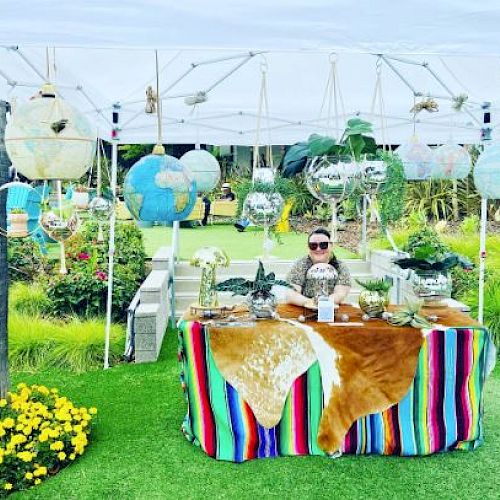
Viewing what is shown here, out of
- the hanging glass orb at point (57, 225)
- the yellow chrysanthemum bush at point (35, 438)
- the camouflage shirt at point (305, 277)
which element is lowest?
the yellow chrysanthemum bush at point (35, 438)

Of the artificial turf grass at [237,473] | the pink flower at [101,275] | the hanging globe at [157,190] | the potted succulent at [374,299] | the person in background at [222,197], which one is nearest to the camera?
the artificial turf grass at [237,473]

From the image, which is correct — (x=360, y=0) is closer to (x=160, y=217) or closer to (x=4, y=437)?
(x=160, y=217)

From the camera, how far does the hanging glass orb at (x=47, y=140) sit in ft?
9.99

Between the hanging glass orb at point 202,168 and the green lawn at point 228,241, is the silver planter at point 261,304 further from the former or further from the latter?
the green lawn at point 228,241

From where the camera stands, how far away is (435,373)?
4.00 m

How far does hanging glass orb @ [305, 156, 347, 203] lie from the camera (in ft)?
13.4

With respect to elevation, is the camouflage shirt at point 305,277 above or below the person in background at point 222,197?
below

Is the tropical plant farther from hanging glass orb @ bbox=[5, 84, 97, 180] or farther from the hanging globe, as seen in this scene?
hanging glass orb @ bbox=[5, 84, 97, 180]

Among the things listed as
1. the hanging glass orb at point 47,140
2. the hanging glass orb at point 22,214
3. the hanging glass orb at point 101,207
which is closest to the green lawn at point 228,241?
the hanging glass orb at point 22,214

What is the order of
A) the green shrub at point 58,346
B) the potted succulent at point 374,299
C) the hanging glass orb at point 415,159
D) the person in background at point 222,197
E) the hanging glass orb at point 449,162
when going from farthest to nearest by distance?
the person in background at point 222,197 → the hanging glass orb at point 449,162 → the hanging glass orb at point 415,159 → the green shrub at point 58,346 → the potted succulent at point 374,299

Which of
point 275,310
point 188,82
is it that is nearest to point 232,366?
point 275,310

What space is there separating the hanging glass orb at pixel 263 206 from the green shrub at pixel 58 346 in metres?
2.51

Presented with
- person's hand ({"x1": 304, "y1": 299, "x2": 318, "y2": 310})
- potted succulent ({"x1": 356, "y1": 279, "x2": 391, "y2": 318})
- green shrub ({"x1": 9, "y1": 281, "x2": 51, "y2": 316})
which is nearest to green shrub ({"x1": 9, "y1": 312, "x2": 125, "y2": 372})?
green shrub ({"x1": 9, "y1": 281, "x2": 51, "y2": 316})

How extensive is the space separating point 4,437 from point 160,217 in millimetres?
1619
